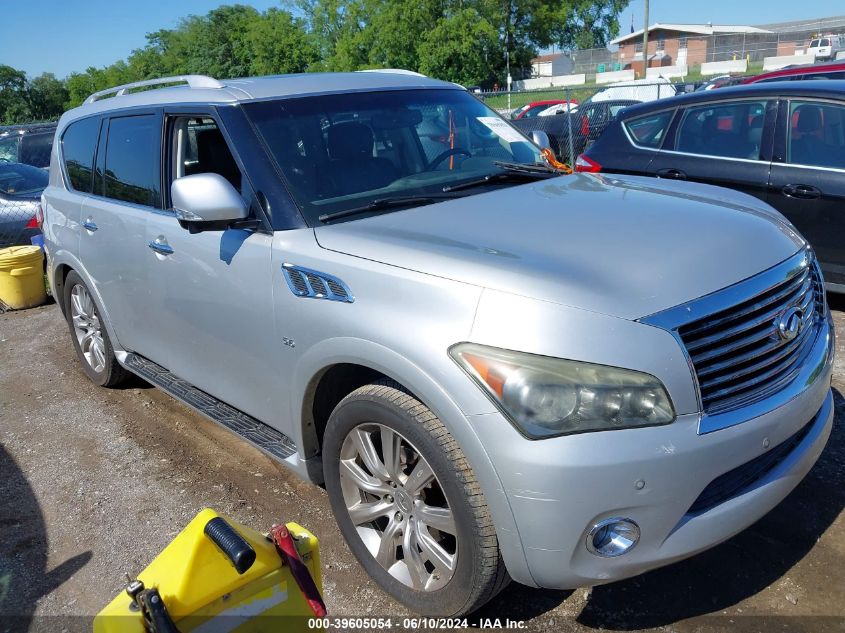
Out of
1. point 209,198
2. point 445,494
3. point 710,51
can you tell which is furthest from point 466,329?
point 710,51

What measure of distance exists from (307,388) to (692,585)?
5.45ft

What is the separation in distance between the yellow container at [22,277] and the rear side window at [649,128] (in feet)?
21.1

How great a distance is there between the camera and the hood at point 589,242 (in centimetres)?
228

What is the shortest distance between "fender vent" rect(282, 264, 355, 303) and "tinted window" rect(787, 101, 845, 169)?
14.0 ft

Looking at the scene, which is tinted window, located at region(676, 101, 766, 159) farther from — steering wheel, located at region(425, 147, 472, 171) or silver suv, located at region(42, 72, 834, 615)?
steering wheel, located at region(425, 147, 472, 171)

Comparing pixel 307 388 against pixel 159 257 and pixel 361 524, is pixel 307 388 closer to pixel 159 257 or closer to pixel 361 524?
pixel 361 524

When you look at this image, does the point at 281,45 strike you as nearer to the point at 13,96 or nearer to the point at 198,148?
the point at 13,96

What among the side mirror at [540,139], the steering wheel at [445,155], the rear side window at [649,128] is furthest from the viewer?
the rear side window at [649,128]

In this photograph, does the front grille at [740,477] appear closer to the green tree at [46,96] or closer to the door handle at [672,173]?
the door handle at [672,173]

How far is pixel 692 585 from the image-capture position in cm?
282

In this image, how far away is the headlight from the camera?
2.12 metres

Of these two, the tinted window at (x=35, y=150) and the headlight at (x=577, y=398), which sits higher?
the tinted window at (x=35, y=150)

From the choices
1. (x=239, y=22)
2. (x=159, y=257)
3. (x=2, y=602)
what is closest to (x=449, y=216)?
(x=159, y=257)

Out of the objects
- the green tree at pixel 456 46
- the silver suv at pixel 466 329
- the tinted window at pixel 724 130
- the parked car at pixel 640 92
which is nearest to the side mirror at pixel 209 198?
the silver suv at pixel 466 329
